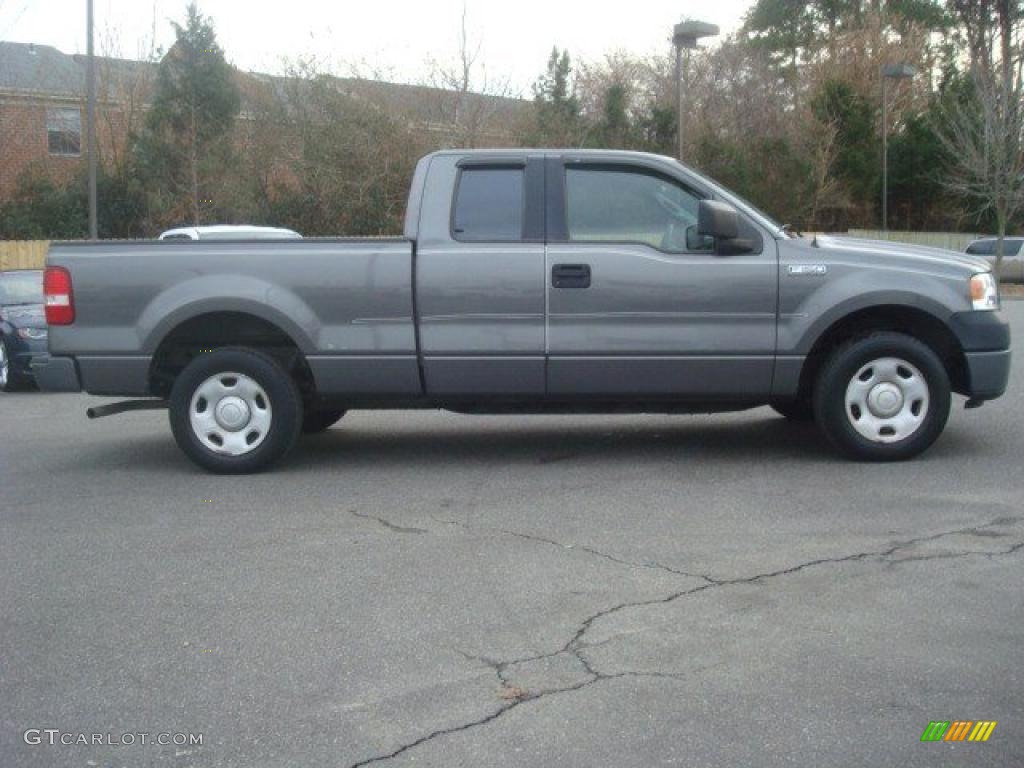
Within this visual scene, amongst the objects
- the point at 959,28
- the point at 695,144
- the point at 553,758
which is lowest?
the point at 553,758

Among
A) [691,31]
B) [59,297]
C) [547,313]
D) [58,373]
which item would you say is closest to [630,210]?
[547,313]

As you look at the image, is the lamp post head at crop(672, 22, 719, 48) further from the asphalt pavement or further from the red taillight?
the red taillight

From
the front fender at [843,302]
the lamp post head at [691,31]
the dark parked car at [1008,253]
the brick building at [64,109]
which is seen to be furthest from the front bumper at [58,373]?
the dark parked car at [1008,253]

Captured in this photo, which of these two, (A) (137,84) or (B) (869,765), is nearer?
(B) (869,765)

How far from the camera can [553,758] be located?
3.81 m

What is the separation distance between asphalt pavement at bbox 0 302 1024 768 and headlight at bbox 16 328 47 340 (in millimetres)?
5578

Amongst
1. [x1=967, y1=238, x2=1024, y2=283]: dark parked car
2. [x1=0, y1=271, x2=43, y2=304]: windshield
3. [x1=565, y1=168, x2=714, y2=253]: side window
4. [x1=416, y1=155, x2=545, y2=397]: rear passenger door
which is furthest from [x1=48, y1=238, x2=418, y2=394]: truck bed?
[x1=967, y1=238, x2=1024, y2=283]: dark parked car

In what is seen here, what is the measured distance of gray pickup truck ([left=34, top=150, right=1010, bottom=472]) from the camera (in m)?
7.89

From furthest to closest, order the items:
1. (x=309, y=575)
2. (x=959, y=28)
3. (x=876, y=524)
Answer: (x=959, y=28), (x=876, y=524), (x=309, y=575)

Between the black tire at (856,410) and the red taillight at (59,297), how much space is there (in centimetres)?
476

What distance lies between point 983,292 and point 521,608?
4327 mm

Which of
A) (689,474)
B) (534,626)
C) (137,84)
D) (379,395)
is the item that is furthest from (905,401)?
(137,84)

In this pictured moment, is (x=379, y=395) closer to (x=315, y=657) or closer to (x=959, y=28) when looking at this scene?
(x=315, y=657)

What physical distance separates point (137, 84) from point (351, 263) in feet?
113
